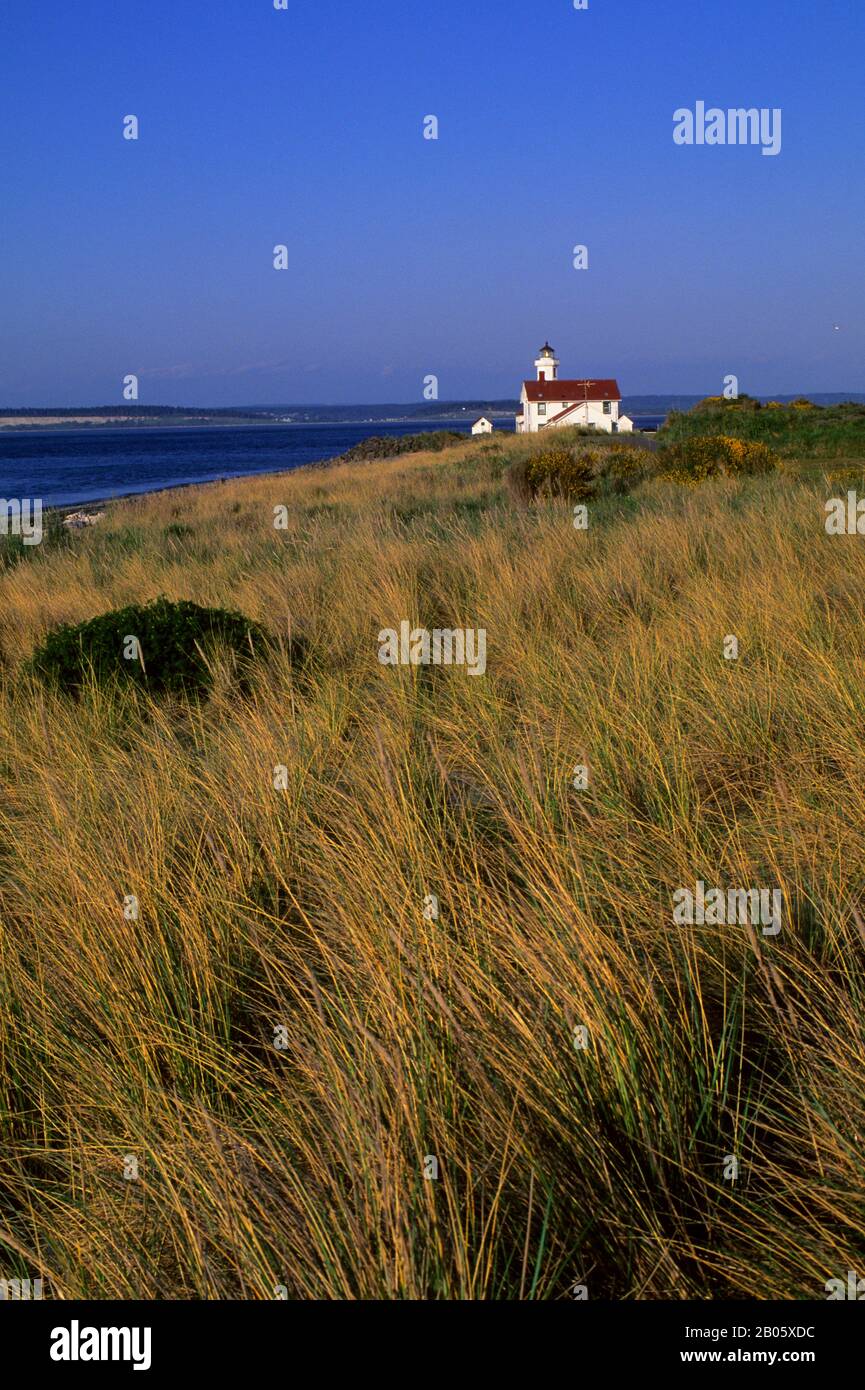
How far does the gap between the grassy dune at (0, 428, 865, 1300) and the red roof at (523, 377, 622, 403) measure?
73361 mm

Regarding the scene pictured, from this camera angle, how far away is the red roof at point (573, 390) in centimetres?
7512

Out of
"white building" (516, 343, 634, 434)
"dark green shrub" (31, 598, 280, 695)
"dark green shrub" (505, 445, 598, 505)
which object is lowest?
"dark green shrub" (31, 598, 280, 695)

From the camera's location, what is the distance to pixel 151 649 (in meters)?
6.41

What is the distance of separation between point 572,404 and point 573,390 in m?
1.83

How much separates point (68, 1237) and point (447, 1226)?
0.77 metres

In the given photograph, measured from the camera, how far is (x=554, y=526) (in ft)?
32.6

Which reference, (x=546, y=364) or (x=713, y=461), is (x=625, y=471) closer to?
(x=713, y=461)

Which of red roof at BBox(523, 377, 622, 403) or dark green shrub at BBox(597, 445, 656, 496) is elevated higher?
red roof at BBox(523, 377, 622, 403)

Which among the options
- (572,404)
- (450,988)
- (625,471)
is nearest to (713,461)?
(625,471)

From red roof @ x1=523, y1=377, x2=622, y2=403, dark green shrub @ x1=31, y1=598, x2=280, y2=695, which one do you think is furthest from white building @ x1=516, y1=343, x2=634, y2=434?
dark green shrub @ x1=31, y1=598, x2=280, y2=695

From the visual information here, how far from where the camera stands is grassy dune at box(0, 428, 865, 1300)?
1.85 meters

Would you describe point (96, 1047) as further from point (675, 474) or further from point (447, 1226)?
point (675, 474)

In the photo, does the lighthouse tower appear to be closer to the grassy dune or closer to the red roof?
the red roof

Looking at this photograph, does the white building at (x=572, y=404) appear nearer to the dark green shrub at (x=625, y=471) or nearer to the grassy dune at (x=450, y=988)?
the dark green shrub at (x=625, y=471)
